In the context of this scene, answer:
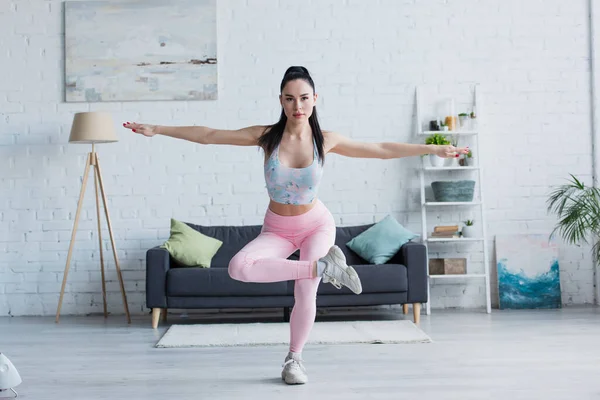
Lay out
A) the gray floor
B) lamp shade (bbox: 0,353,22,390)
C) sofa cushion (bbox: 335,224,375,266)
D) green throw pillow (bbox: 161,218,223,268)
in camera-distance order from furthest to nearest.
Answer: sofa cushion (bbox: 335,224,375,266) → green throw pillow (bbox: 161,218,223,268) → the gray floor → lamp shade (bbox: 0,353,22,390)

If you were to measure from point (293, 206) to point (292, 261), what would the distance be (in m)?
0.31

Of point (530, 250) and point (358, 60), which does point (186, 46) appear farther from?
point (530, 250)

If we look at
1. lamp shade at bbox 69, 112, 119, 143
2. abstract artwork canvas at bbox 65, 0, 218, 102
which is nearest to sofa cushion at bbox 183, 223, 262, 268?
lamp shade at bbox 69, 112, 119, 143

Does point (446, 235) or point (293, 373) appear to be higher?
point (446, 235)

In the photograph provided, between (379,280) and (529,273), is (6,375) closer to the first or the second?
(379,280)

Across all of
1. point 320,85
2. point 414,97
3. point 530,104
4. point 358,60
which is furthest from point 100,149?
point 530,104

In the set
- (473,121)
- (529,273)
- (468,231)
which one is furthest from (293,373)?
(473,121)

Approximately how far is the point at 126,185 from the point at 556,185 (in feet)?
12.5

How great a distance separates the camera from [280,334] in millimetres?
5004

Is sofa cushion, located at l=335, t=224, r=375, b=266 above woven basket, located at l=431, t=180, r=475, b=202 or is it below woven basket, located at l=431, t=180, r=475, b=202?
below

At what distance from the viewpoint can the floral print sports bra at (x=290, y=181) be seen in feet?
11.2

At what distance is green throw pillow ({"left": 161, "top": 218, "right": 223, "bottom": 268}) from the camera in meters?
5.70

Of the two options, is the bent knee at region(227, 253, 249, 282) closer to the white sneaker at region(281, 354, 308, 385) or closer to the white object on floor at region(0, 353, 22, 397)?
the white sneaker at region(281, 354, 308, 385)

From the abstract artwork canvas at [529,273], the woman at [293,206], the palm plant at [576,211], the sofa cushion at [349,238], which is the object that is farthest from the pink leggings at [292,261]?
the abstract artwork canvas at [529,273]
